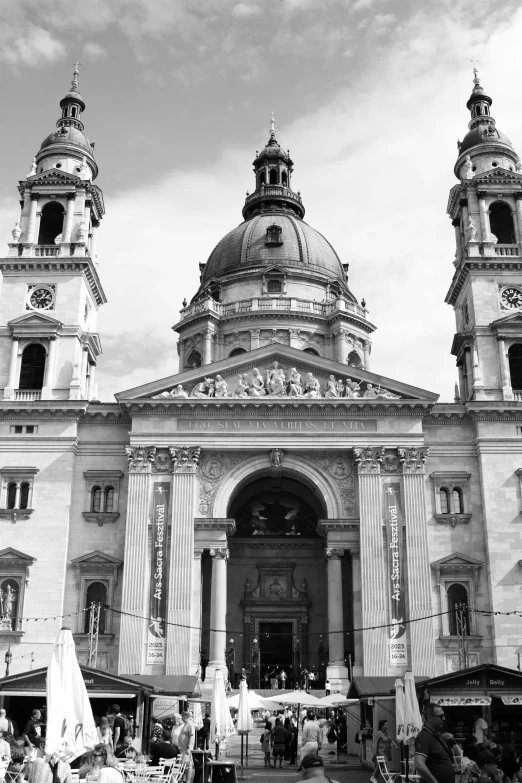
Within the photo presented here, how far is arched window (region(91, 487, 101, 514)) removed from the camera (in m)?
45.7

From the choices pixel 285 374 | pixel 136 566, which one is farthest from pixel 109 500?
pixel 285 374

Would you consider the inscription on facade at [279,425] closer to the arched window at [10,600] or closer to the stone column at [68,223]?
the arched window at [10,600]

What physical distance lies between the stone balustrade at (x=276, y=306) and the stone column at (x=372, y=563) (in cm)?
2125

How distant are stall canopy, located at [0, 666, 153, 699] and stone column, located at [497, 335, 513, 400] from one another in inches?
989

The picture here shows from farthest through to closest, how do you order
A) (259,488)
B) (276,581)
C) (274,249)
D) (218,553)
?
1. (274,249)
2. (276,581)
3. (259,488)
4. (218,553)

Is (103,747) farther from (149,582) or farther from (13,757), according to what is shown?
(149,582)

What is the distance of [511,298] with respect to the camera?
49.6 metres

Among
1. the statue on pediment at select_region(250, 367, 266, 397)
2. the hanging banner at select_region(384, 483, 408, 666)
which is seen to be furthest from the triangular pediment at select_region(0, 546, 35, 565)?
the hanging banner at select_region(384, 483, 408, 666)

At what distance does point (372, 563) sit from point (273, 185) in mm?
43051

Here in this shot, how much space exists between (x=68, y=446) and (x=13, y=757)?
2640 cm

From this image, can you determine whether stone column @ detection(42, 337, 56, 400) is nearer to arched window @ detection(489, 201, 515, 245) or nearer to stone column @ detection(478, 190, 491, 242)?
stone column @ detection(478, 190, 491, 242)

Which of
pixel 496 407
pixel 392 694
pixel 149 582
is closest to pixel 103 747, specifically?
pixel 392 694

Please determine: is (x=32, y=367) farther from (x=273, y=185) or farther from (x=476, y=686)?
(x=273, y=185)

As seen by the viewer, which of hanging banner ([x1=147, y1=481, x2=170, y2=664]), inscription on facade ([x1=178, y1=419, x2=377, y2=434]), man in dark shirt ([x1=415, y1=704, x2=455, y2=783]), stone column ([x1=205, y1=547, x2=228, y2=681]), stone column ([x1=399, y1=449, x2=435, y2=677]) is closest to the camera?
man in dark shirt ([x1=415, y1=704, x2=455, y2=783])
